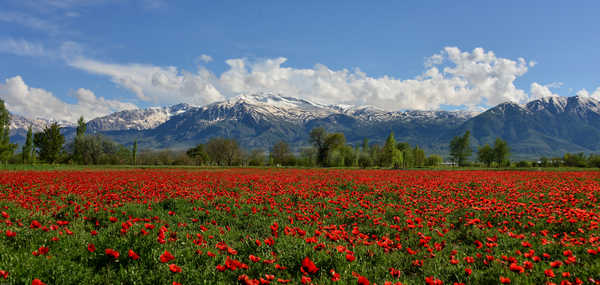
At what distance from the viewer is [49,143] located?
82.7 metres

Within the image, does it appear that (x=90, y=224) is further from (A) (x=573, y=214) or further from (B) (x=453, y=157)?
(B) (x=453, y=157)

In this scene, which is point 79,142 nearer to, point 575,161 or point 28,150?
point 28,150

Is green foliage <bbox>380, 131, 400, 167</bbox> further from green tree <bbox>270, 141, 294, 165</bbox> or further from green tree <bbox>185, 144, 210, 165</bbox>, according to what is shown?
green tree <bbox>185, 144, 210, 165</bbox>

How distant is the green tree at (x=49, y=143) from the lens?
271 feet

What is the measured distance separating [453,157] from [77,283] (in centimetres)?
12372

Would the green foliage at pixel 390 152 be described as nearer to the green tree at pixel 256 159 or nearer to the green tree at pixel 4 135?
the green tree at pixel 256 159

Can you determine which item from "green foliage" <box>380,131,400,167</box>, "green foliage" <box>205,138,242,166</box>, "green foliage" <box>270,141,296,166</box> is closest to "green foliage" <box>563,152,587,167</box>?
"green foliage" <box>380,131,400,167</box>

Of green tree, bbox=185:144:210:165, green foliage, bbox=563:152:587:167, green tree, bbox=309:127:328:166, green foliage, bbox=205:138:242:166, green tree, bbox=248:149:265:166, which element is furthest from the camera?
green tree, bbox=185:144:210:165

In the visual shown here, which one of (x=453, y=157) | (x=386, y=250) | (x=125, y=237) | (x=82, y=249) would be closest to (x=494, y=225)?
(x=386, y=250)

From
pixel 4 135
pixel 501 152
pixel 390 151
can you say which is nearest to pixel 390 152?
pixel 390 151

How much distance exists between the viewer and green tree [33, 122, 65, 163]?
3250 inches

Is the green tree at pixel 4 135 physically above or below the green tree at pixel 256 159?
above

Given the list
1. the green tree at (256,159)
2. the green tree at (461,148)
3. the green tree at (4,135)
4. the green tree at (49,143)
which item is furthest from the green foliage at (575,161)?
the green tree at (4,135)

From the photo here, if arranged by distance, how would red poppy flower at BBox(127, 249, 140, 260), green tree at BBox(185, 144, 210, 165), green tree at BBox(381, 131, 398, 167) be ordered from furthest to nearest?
green tree at BBox(185, 144, 210, 165) < green tree at BBox(381, 131, 398, 167) < red poppy flower at BBox(127, 249, 140, 260)
